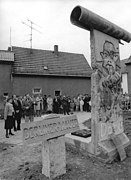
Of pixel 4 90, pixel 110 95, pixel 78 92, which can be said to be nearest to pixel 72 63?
pixel 78 92

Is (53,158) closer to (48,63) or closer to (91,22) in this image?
(91,22)

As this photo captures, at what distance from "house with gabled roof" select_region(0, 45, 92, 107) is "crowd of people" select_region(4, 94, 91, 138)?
2621mm

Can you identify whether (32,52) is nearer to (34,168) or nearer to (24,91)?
(24,91)

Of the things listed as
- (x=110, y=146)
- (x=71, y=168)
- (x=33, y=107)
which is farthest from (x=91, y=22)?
(x=33, y=107)

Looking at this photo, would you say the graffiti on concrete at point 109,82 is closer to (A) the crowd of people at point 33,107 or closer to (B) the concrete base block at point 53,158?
(B) the concrete base block at point 53,158

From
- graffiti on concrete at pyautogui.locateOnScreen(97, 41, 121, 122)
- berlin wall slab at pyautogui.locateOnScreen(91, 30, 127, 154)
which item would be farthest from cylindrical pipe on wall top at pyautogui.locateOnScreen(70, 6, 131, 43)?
graffiti on concrete at pyautogui.locateOnScreen(97, 41, 121, 122)

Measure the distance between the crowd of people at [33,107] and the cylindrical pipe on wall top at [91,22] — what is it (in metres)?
4.91

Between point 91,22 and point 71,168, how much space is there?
352cm

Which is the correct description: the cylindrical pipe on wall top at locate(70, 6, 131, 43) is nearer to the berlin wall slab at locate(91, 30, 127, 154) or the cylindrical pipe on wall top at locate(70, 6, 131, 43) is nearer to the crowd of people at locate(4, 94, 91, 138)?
the berlin wall slab at locate(91, 30, 127, 154)

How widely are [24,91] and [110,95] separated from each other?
15.0 meters

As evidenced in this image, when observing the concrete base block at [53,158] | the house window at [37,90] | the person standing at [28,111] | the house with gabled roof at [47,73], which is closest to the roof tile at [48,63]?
the house with gabled roof at [47,73]

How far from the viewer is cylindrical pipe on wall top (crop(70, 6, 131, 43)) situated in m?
4.15

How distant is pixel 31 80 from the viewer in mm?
19125

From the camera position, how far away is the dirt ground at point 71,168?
3584mm
